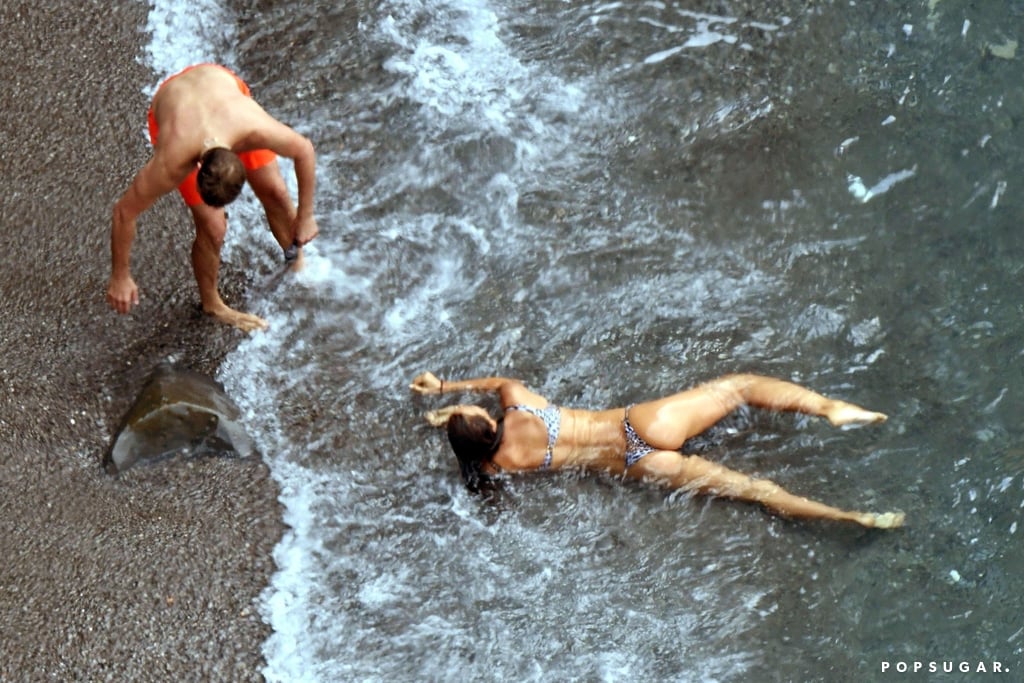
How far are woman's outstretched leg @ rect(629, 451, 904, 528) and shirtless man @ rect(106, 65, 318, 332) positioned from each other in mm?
2191

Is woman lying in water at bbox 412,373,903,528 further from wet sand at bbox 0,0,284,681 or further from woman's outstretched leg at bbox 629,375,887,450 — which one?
wet sand at bbox 0,0,284,681

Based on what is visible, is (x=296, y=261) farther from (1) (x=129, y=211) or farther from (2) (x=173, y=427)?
(1) (x=129, y=211)

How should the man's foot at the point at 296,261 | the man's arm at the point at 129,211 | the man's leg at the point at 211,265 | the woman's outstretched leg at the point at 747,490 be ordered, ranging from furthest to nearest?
1. the man's foot at the point at 296,261
2. the woman's outstretched leg at the point at 747,490
3. the man's leg at the point at 211,265
4. the man's arm at the point at 129,211

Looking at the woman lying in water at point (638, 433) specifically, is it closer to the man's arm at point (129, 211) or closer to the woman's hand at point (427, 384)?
the woman's hand at point (427, 384)

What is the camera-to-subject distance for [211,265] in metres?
4.58

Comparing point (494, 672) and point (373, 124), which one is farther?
point (373, 124)

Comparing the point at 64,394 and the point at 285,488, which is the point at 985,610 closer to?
the point at 285,488

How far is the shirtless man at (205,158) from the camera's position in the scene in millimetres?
3859

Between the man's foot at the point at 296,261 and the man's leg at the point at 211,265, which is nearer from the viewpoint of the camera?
the man's leg at the point at 211,265

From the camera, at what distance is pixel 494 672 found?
434cm

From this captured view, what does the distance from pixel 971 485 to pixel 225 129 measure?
409cm

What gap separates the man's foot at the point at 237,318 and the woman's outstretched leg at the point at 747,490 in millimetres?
2055

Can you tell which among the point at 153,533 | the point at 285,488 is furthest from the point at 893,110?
the point at 153,533

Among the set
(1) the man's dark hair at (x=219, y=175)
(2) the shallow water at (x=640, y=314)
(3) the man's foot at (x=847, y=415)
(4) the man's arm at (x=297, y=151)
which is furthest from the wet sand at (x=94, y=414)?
(3) the man's foot at (x=847, y=415)
